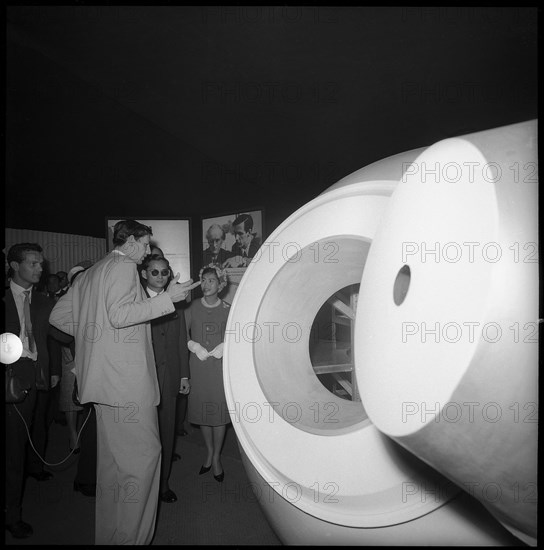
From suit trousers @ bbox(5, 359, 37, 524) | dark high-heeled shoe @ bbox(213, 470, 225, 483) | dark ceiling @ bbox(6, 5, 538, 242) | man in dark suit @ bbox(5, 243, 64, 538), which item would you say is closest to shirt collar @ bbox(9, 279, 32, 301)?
man in dark suit @ bbox(5, 243, 64, 538)

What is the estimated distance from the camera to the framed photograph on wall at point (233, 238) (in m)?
2.82

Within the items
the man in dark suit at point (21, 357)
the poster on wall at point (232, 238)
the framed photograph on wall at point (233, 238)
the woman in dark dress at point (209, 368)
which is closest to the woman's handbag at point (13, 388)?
the man in dark suit at point (21, 357)

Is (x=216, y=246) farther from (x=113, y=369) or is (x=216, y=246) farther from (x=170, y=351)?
(x=113, y=369)

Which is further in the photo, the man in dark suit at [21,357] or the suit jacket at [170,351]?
the suit jacket at [170,351]

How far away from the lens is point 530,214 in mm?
582

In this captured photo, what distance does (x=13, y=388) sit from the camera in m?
1.34

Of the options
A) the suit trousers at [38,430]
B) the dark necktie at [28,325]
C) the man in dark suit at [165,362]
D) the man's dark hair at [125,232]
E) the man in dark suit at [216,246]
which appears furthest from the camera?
the man in dark suit at [216,246]

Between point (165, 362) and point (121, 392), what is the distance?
44cm

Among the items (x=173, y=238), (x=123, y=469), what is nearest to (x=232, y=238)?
(x=173, y=238)

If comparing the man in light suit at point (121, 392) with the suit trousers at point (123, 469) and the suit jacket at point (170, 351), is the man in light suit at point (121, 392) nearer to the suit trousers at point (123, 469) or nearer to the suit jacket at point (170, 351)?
the suit trousers at point (123, 469)

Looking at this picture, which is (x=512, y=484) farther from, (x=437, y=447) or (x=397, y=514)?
(x=397, y=514)

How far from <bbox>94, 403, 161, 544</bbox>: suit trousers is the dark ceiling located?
113 centimetres

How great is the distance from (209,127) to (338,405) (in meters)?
1.90

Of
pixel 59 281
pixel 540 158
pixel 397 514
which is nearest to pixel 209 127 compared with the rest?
pixel 59 281
